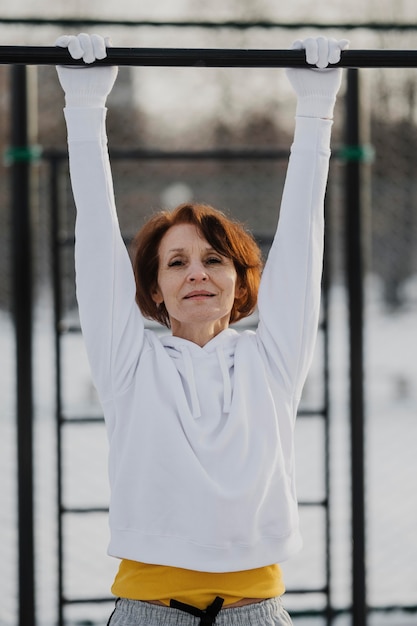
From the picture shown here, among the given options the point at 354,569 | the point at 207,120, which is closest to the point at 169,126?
the point at 207,120

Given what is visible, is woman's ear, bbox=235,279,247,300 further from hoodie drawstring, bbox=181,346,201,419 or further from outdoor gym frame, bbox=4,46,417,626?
outdoor gym frame, bbox=4,46,417,626

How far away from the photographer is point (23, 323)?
2.82 metres

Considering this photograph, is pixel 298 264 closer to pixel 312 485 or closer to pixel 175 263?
pixel 175 263

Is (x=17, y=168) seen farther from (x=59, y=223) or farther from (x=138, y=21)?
(x=138, y=21)

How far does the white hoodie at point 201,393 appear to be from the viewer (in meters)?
1.63

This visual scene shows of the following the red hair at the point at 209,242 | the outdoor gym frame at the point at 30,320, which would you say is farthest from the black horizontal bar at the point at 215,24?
the red hair at the point at 209,242

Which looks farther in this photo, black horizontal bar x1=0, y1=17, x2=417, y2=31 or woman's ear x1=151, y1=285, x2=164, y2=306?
black horizontal bar x1=0, y1=17, x2=417, y2=31

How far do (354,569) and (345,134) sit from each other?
4.25 ft

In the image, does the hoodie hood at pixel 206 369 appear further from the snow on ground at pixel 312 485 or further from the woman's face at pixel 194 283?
the snow on ground at pixel 312 485

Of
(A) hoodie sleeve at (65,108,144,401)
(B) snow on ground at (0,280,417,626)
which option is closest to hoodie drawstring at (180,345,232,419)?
(A) hoodie sleeve at (65,108,144,401)

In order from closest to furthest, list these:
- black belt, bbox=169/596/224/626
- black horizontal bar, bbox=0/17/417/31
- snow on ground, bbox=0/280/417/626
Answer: black belt, bbox=169/596/224/626 < black horizontal bar, bbox=0/17/417/31 < snow on ground, bbox=0/280/417/626

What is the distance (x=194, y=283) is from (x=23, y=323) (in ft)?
3.88

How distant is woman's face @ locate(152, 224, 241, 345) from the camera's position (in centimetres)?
176

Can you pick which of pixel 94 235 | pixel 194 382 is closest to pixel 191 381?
pixel 194 382
